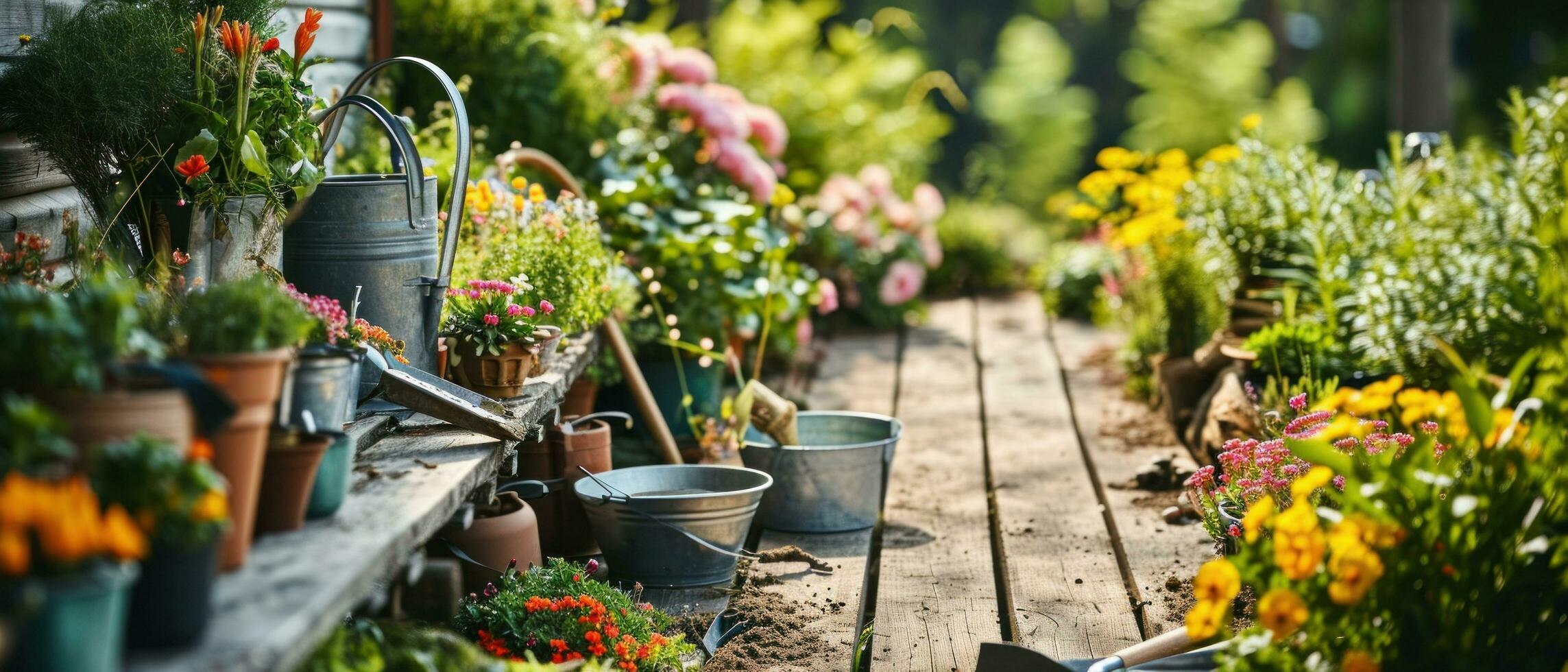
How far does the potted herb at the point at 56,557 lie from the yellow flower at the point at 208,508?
6 cm

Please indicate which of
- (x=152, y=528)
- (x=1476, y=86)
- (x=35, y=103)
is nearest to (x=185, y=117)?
(x=35, y=103)

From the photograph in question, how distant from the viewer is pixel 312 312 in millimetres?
2002

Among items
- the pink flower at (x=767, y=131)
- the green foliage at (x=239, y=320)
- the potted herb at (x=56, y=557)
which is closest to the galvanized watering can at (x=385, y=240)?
the green foliage at (x=239, y=320)

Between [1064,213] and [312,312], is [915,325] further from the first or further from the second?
[312,312]

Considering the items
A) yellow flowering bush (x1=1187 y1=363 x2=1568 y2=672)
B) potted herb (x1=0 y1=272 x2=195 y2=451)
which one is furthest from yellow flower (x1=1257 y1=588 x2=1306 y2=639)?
potted herb (x1=0 y1=272 x2=195 y2=451)

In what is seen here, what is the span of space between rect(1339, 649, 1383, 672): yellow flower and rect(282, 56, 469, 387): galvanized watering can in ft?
5.61

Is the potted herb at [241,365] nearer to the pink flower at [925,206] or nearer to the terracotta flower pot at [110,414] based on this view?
the terracotta flower pot at [110,414]

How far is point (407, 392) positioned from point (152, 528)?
98 cm

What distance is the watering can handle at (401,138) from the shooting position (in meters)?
2.43

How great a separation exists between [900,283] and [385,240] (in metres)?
4.18

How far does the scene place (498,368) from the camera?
8.70 ft

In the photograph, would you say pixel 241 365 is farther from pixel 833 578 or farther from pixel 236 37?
pixel 833 578

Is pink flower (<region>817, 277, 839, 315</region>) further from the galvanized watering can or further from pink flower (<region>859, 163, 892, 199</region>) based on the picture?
the galvanized watering can

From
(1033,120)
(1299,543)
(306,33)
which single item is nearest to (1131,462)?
(1299,543)
